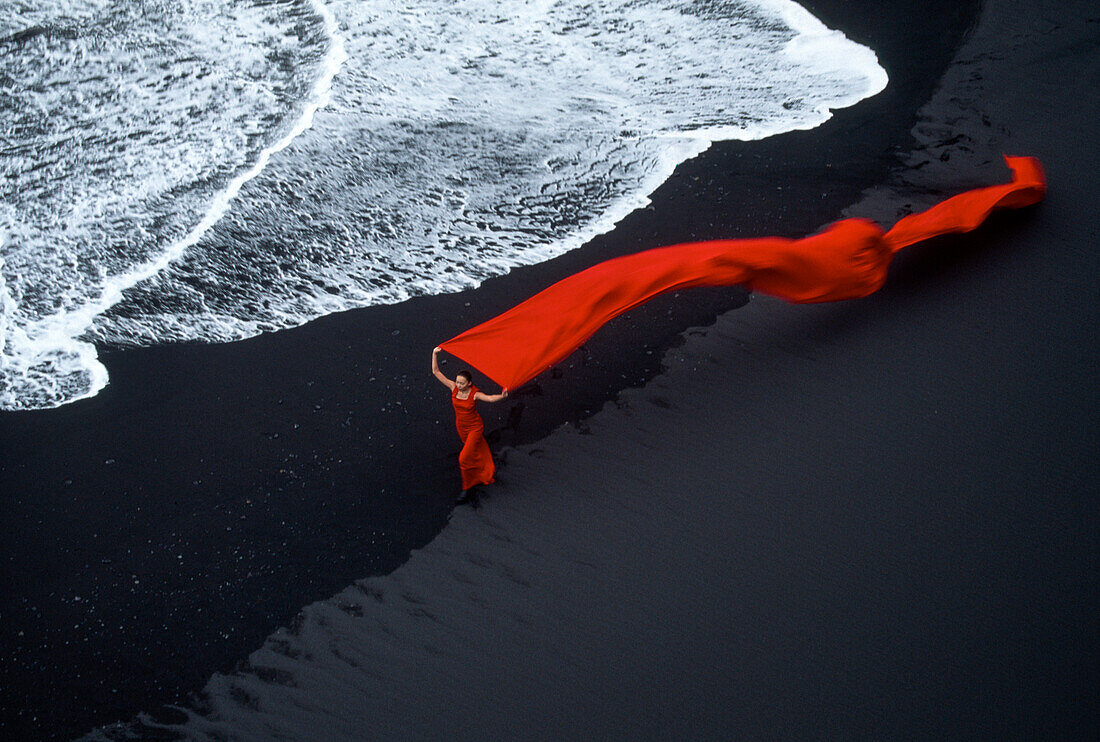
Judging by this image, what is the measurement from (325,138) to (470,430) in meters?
5.08

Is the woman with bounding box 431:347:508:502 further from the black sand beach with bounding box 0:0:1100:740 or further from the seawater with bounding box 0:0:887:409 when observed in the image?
the seawater with bounding box 0:0:887:409

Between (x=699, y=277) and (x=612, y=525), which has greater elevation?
(x=699, y=277)

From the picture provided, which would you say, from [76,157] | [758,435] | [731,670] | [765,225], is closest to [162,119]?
[76,157]

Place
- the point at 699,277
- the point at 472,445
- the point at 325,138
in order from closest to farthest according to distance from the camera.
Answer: the point at 472,445
the point at 699,277
the point at 325,138

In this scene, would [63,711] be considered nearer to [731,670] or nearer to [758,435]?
[731,670]

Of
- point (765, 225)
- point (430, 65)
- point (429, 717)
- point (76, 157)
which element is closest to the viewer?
point (429, 717)

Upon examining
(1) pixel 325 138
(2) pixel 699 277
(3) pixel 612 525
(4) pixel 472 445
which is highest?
(1) pixel 325 138

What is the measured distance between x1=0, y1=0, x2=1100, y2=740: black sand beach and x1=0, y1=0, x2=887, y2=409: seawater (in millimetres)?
619

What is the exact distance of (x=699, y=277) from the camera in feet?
19.7

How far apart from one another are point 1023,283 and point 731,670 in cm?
449

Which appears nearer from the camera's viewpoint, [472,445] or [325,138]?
[472,445]

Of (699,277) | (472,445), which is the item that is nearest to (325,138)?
(699,277)

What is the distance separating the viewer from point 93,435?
611cm

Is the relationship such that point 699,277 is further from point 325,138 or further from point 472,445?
point 325,138
